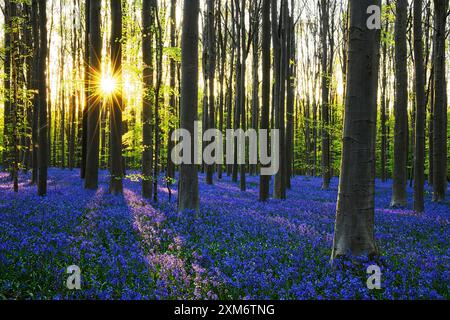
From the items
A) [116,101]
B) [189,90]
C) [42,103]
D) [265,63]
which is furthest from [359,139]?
[42,103]

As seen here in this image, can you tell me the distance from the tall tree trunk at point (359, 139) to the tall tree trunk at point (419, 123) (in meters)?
8.00

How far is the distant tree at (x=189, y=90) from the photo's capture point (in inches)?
386

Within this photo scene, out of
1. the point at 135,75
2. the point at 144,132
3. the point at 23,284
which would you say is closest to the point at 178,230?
the point at 23,284

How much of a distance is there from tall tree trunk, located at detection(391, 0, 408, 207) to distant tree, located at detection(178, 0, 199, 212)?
29.7 feet

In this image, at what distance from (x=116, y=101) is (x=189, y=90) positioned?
577 cm

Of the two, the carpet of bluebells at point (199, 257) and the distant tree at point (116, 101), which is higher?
the distant tree at point (116, 101)

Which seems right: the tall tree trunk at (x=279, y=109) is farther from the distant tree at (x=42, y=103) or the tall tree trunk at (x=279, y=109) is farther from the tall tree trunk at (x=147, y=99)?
the distant tree at (x=42, y=103)

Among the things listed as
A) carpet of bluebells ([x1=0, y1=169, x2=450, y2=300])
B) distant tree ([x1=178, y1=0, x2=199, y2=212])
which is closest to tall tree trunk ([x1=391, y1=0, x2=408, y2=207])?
carpet of bluebells ([x1=0, y1=169, x2=450, y2=300])

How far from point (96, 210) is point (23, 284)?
5790mm

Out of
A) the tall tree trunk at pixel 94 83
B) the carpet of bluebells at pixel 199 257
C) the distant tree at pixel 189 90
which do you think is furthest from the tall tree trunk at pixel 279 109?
the tall tree trunk at pixel 94 83

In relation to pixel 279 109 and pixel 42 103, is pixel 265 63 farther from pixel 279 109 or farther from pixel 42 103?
pixel 42 103

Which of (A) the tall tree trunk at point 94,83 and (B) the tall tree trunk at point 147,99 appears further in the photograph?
(A) the tall tree trunk at point 94,83

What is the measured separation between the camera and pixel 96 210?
10.2 metres
